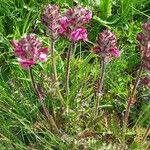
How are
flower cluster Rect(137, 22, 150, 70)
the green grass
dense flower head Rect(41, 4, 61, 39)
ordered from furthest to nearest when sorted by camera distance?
the green grass < dense flower head Rect(41, 4, 61, 39) < flower cluster Rect(137, 22, 150, 70)

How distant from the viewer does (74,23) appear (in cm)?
226

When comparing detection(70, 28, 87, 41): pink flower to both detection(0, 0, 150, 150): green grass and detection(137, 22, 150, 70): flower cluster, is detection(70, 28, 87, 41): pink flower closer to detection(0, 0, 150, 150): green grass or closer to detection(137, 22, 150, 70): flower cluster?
detection(137, 22, 150, 70): flower cluster

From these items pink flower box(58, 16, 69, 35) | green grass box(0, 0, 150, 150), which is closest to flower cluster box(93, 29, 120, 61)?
pink flower box(58, 16, 69, 35)

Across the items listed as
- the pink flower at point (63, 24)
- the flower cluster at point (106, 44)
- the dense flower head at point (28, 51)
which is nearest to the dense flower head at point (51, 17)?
the pink flower at point (63, 24)

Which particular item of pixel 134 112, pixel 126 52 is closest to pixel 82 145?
pixel 134 112

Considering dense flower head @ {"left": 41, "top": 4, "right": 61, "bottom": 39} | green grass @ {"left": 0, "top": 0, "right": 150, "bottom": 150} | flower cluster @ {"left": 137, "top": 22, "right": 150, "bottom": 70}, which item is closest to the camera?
flower cluster @ {"left": 137, "top": 22, "right": 150, "bottom": 70}

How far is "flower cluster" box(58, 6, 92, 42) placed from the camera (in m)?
2.24

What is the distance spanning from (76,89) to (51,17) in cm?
66

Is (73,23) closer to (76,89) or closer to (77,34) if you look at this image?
(77,34)

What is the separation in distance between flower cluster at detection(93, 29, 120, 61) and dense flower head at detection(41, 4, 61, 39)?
9.2 inches

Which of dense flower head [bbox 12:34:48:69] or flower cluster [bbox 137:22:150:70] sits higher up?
flower cluster [bbox 137:22:150:70]

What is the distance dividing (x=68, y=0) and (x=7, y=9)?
0.46 m

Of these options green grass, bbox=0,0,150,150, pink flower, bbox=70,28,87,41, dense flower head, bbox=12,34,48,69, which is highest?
pink flower, bbox=70,28,87,41

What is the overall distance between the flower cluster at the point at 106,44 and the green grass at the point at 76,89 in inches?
16.0
